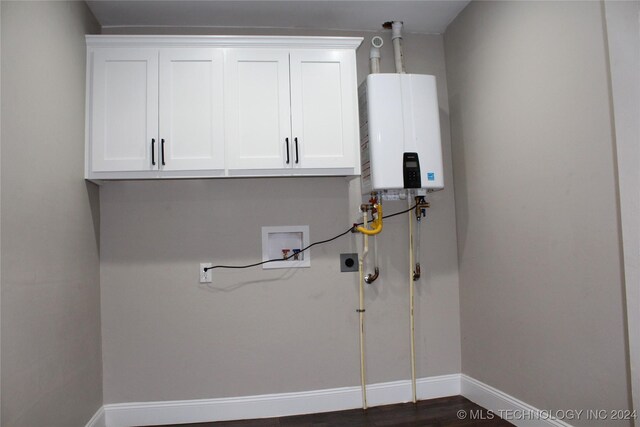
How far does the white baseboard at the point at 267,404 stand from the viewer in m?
2.32

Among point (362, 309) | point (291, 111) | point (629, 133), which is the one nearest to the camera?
point (629, 133)

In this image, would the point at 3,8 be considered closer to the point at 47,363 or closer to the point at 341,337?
the point at 47,363

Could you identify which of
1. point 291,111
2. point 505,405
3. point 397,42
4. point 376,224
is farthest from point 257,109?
point 505,405

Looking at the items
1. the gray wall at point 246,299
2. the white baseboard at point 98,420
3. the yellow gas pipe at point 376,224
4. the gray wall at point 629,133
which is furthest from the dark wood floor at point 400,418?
the yellow gas pipe at point 376,224

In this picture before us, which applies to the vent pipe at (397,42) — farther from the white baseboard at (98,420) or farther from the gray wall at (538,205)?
the white baseboard at (98,420)

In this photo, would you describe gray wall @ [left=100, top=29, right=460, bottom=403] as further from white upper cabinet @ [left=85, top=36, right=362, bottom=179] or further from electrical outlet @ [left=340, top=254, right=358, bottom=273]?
white upper cabinet @ [left=85, top=36, right=362, bottom=179]

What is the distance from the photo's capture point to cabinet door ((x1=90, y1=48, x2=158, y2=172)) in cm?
213

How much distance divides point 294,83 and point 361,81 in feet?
1.99

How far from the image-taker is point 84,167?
213cm

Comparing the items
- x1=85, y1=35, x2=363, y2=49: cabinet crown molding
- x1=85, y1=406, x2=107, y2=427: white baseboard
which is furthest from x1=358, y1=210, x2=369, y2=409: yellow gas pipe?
x1=85, y1=406, x2=107, y2=427: white baseboard

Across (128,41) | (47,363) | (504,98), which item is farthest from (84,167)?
(504,98)

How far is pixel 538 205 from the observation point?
1.95 m

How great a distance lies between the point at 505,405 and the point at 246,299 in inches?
64.2

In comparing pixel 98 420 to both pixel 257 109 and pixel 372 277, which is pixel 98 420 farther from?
pixel 257 109
